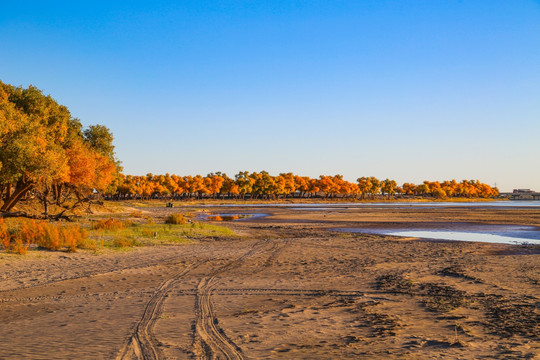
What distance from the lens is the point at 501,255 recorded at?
21625mm

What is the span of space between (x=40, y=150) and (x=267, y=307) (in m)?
26.1

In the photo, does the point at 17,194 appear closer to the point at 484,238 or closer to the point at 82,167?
the point at 82,167

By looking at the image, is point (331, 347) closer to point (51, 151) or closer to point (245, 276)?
point (245, 276)

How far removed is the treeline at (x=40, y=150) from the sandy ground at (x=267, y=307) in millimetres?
12566

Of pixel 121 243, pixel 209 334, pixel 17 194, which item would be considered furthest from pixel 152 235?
pixel 209 334

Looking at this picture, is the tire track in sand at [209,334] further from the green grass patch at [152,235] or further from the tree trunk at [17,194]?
the tree trunk at [17,194]

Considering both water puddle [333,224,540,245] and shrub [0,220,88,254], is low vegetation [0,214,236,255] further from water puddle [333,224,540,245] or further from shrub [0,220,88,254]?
water puddle [333,224,540,245]

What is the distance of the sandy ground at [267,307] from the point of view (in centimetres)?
764

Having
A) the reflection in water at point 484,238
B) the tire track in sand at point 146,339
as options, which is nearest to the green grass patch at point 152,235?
the tire track in sand at point 146,339

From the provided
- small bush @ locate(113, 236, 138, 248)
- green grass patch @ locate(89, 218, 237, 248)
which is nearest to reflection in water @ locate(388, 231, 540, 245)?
green grass patch @ locate(89, 218, 237, 248)

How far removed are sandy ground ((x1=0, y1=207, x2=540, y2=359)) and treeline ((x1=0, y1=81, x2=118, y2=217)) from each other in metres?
12.6

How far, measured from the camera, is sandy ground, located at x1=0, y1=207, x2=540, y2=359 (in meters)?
7.64

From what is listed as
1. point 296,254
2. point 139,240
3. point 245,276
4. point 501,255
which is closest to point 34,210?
point 139,240

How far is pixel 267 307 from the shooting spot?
10.9 m
